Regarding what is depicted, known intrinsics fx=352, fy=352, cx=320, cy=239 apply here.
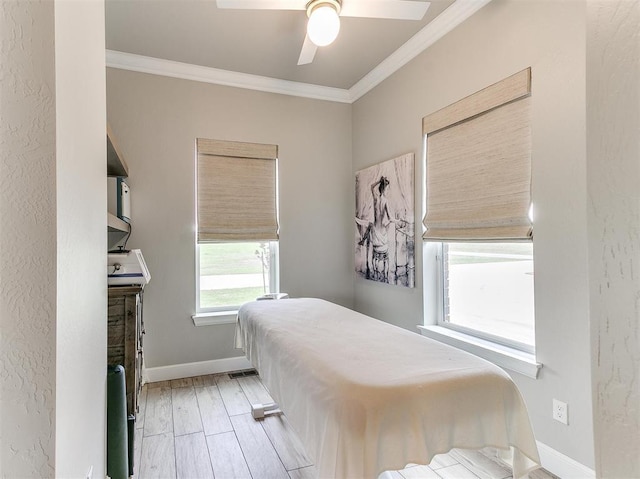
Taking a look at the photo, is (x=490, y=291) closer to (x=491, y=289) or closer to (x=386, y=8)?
(x=491, y=289)

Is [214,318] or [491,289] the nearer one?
[491,289]

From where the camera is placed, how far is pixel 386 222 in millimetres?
3199

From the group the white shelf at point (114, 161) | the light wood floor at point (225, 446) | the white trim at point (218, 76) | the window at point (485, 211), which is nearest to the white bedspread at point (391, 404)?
the light wood floor at point (225, 446)

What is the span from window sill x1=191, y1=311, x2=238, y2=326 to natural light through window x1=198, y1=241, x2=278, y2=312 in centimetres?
7

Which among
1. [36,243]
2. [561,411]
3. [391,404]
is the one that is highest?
[36,243]

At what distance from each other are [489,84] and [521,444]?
1.97 metres

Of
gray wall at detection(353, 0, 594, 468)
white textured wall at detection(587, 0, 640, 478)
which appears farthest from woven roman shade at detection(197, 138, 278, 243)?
white textured wall at detection(587, 0, 640, 478)

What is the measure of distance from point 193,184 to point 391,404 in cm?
271

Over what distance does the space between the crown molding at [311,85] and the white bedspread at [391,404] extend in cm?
218

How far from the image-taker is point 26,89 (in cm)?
76

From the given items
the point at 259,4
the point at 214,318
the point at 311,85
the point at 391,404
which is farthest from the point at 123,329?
the point at 311,85

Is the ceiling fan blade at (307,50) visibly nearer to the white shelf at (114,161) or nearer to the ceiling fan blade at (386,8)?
the ceiling fan blade at (386,8)

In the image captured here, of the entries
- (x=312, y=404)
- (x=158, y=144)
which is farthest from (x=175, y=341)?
(x=312, y=404)

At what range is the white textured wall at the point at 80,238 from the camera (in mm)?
849
